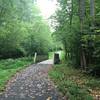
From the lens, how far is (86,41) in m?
16.4

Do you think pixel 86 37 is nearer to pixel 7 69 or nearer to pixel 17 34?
pixel 7 69

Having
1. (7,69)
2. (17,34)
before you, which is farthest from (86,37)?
(17,34)

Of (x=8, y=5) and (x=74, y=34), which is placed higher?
(x=8, y=5)

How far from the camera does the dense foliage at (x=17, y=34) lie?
29453 millimetres

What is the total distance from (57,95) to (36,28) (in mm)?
28043

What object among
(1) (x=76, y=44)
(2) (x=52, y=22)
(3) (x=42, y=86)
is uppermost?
(2) (x=52, y=22)

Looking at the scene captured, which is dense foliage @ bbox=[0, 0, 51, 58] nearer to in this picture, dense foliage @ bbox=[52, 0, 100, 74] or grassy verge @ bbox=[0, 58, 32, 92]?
grassy verge @ bbox=[0, 58, 32, 92]

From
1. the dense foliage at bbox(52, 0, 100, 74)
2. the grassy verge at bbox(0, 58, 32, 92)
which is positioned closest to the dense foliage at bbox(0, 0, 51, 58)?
the grassy verge at bbox(0, 58, 32, 92)

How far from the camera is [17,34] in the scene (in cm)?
3206

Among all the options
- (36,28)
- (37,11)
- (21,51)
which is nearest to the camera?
(21,51)

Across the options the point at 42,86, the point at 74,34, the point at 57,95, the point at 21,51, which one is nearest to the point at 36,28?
the point at 21,51

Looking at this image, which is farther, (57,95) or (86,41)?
(86,41)

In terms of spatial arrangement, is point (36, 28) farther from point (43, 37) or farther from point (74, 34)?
point (74, 34)

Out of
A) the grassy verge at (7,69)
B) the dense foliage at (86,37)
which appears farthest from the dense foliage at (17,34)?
the dense foliage at (86,37)
